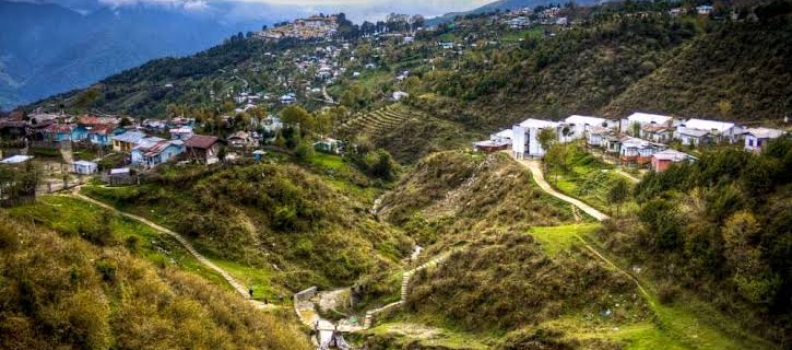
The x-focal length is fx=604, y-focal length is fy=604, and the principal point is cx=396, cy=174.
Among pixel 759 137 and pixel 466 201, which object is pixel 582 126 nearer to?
pixel 759 137

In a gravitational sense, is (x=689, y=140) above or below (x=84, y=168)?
below

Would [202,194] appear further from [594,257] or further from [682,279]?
[682,279]

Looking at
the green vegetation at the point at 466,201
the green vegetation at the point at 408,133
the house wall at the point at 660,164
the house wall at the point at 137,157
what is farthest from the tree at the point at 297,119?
the house wall at the point at 660,164

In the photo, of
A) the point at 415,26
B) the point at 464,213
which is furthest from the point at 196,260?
the point at 415,26

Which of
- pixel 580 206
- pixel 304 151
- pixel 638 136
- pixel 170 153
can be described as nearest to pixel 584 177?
pixel 580 206

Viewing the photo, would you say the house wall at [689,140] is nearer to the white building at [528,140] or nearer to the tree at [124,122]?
the white building at [528,140]

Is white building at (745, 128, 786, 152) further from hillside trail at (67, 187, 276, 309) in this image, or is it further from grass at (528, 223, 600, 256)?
hillside trail at (67, 187, 276, 309)

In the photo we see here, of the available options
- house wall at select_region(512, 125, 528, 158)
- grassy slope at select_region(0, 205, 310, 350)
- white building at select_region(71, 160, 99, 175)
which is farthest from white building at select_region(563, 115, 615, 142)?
white building at select_region(71, 160, 99, 175)

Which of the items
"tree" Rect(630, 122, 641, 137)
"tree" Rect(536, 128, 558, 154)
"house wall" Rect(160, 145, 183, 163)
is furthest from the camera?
"tree" Rect(630, 122, 641, 137)
